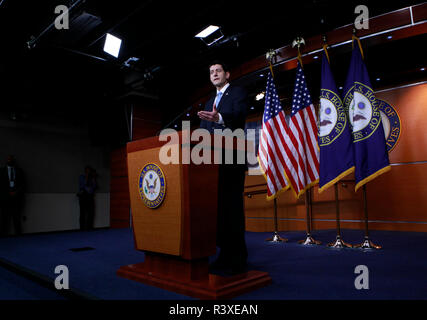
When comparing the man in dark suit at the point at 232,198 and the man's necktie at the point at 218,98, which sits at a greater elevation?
the man's necktie at the point at 218,98

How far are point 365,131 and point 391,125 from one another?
73.6 inches

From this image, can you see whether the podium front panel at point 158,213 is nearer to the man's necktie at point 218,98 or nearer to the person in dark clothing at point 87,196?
the man's necktie at point 218,98

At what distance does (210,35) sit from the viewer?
4.38 meters

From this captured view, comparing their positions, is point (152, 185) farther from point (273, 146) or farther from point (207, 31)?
point (207, 31)

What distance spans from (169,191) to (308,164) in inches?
99.1

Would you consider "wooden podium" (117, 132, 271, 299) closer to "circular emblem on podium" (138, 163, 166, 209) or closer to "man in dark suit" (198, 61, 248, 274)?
"circular emblem on podium" (138, 163, 166, 209)

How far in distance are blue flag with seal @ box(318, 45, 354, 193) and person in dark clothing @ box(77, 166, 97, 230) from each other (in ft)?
17.1

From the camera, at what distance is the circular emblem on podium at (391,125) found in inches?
182

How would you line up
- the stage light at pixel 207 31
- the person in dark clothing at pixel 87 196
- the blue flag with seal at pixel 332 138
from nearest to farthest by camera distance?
1. the blue flag with seal at pixel 332 138
2. the stage light at pixel 207 31
3. the person in dark clothing at pixel 87 196

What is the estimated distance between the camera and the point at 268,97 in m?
4.07

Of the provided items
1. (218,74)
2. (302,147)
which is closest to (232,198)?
(218,74)

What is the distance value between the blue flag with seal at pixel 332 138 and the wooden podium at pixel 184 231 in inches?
78.8

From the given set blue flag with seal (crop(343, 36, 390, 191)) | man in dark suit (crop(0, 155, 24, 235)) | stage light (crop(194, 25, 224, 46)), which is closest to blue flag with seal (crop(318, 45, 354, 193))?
blue flag with seal (crop(343, 36, 390, 191))

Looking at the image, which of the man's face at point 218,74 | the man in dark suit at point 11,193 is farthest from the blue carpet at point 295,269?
the man in dark suit at point 11,193
